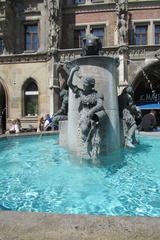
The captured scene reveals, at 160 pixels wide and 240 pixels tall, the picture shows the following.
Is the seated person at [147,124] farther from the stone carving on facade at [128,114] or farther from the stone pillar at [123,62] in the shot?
the stone pillar at [123,62]

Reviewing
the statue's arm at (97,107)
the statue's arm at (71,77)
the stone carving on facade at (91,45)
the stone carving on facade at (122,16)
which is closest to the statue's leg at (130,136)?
the statue's arm at (97,107)

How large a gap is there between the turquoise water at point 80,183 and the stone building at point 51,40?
19.5 m

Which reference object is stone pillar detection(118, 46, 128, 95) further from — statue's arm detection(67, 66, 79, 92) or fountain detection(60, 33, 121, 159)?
statue's arm detection(67, 66, 79, 92)

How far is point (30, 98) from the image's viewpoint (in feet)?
94.7

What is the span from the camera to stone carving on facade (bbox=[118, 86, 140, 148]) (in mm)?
8031

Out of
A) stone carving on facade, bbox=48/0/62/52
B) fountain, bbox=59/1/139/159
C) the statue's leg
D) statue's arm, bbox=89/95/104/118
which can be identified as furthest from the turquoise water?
stone carving on facade, bbox=48/0/62/52

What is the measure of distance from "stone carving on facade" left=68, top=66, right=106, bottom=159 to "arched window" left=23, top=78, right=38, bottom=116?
72.1 feet

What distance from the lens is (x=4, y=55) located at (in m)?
28.4

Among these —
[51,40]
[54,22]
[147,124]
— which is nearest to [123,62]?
[51,40]

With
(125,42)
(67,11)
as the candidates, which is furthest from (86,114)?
(67,11)

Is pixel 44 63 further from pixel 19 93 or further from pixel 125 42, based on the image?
pixel 125 42

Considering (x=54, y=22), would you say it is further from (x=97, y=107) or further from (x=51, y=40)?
(x=97, y=107)

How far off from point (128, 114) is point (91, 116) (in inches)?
72.0

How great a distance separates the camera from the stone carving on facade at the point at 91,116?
6.52 m
